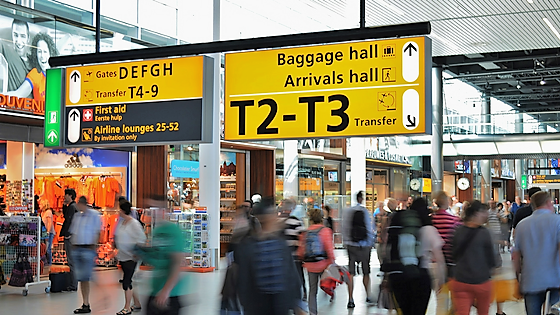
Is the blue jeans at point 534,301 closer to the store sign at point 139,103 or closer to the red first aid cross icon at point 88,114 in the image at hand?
the store sign at point 139,103

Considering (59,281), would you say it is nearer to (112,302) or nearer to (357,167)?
(112,302)

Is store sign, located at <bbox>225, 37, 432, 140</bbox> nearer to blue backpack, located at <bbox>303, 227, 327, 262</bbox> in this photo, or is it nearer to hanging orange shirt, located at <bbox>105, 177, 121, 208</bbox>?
blue backpack, located at <bbox>303, 227, 327, 262</bbox>

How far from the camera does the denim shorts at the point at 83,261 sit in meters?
9.99

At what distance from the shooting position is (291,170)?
865 inches

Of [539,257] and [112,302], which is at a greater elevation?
[539,257]

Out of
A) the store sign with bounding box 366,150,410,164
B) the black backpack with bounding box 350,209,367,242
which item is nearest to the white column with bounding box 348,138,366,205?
the store sign with bounding box 366,150,410,164

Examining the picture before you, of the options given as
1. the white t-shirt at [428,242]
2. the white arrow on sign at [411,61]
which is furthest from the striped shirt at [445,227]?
the white arrow on sign at [411,61]

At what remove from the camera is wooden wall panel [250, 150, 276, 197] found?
20.5 meters

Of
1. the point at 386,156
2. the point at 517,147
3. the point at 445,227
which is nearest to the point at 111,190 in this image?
the point at 445,227

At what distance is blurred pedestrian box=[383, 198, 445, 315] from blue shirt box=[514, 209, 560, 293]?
35.9 inches

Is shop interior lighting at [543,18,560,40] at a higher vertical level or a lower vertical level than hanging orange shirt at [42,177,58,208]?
higher

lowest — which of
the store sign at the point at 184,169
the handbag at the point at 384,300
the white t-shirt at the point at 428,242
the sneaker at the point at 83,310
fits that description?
the sneaker at the point at 83,310

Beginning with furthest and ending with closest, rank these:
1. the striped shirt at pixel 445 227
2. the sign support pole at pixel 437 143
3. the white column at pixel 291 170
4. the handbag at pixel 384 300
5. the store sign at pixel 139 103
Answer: the sign support pole at pixel 437 143, the white column at pixel 291 170, the handbag at pixel 384 300, the striped shirt at pixel 445 227, the store sign at pixel 139 103

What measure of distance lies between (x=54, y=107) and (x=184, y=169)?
32.6ft
